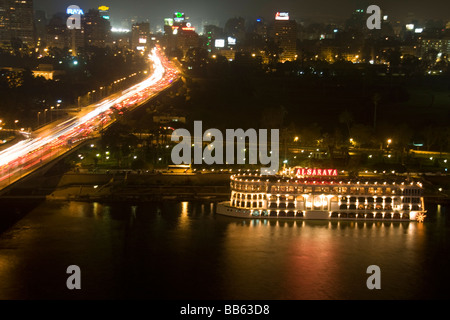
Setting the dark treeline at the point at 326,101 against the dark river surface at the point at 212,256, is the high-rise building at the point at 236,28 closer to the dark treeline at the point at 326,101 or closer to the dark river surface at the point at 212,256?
the dark treeline at the point at 326,101

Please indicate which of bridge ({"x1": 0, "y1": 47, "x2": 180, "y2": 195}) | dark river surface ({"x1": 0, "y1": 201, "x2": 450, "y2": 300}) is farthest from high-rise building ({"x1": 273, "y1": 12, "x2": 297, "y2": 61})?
dark river surface ({"x1": 0, "y1": 201, "x2": 450, "y2": 300})

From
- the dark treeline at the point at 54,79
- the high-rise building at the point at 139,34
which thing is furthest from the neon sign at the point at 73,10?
the high-rise building at the point at 139,34

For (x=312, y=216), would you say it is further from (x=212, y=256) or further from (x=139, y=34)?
(x=139, y=34)

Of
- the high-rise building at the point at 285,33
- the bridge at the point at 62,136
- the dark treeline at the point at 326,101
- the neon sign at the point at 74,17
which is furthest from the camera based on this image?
the neon sign at the point at 74,17

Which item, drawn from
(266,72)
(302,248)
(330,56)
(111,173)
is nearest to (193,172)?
(111,173)

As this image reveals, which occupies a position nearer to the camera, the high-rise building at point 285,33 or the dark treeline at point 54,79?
the dark treeline at point 54,79

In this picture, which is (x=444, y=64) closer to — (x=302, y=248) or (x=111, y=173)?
(x=111, y=173)
